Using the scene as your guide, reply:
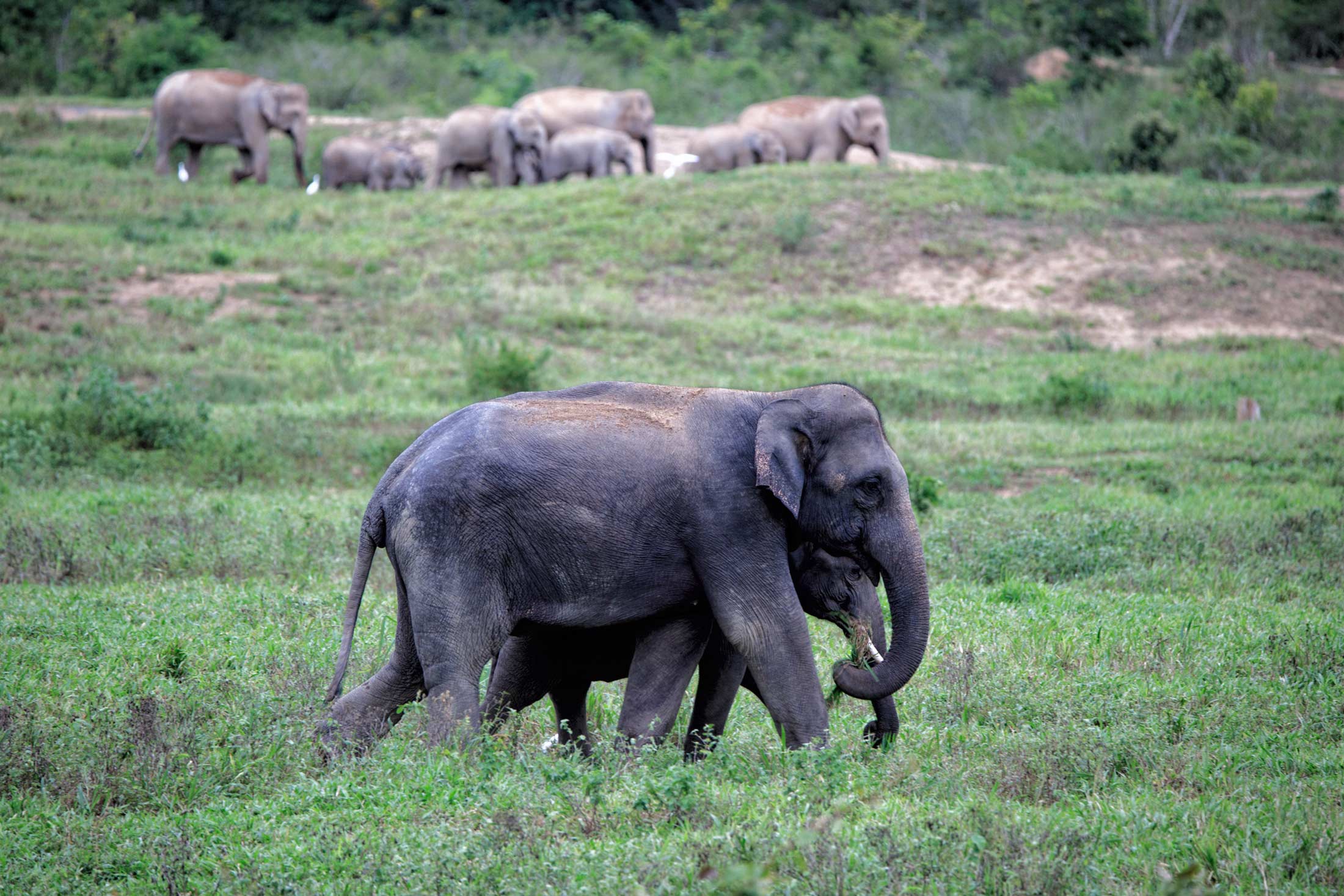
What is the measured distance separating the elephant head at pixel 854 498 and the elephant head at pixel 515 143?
23.7 m

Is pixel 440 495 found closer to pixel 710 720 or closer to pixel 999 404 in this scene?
pixel 710 720

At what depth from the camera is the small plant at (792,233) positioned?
22.4 m

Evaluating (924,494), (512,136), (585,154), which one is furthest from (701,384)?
(585,154)

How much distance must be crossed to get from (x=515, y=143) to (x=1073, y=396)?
640 inches

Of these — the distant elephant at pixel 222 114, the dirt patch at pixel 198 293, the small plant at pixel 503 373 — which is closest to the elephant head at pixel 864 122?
the distant elephant at pixel 222 114

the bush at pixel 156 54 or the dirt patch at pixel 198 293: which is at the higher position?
the bush at pixel 156 54

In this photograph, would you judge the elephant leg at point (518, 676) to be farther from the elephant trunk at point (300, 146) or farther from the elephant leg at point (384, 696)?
the elephant trunk at point (300, 146)

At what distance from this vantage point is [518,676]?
6551mm

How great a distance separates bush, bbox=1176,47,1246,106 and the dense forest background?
68 millimetres

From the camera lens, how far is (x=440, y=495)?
19.4ft

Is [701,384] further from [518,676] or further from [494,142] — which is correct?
[494,142]

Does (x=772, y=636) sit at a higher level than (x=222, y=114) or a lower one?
higher

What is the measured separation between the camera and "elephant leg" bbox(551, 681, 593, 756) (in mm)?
6602

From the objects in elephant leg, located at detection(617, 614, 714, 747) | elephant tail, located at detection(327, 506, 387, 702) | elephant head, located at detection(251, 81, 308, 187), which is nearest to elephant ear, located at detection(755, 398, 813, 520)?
elephant leg, located at detection(617, 614, 714, 747)
